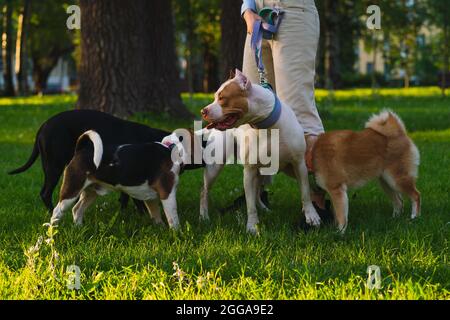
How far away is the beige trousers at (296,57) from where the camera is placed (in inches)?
232

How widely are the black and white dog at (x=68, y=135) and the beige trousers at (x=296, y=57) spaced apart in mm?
1147

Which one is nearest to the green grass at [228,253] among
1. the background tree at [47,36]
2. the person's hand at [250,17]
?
the person's hand at [250,17]

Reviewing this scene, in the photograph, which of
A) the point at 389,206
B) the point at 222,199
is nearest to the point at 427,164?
the point at 389,206

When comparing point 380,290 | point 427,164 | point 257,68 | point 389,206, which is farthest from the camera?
point 427,164

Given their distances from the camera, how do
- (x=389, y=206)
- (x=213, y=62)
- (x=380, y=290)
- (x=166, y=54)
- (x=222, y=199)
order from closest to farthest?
(x=380, y=290)
(x=389, y=206)
(x=222, y=199)
(x=166, y=54)
(x=213, y=62)

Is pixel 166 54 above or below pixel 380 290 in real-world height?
above

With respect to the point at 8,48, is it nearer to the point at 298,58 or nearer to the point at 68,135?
the point at 68,135

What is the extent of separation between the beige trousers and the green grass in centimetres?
94

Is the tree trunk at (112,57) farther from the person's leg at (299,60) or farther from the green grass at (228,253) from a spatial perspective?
the person's leg at (299,60)

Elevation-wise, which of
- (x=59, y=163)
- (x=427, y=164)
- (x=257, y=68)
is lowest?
(x=427, y=164)

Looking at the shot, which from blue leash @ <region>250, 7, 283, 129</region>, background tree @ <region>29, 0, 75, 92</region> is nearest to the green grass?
blue leash @ <region>250, 7, 283, 129</region>
